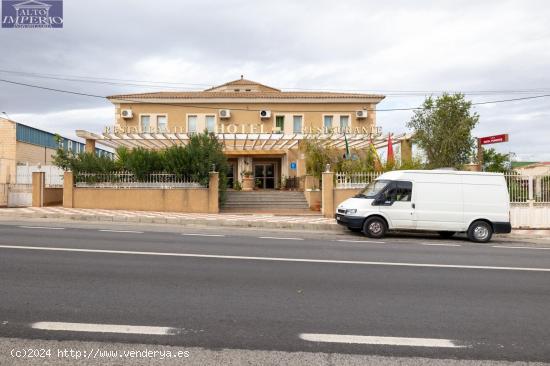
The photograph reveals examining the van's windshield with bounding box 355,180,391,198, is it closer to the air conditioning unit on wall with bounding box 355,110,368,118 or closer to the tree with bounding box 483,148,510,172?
the tree with bounding box 483,148,510,172

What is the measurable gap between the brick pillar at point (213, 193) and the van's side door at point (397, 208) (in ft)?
26.5

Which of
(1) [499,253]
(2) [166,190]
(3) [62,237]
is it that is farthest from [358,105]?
(3) [62,237]

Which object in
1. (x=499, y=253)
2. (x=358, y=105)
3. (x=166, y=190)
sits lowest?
(x=499, y=253)

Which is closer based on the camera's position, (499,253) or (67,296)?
(67,296)

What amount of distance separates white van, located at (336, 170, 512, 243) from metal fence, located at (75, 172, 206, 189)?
8607 mm

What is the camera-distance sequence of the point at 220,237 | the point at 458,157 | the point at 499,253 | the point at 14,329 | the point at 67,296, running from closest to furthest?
the point at 14,329
the point at 67,296
the point at 499,253
the point at 220,237
the point at 458,157

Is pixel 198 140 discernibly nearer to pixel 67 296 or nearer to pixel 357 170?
pixel 357 170

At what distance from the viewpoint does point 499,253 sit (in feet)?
34.4

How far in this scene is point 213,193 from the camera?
1928cm

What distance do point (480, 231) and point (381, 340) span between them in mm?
10825

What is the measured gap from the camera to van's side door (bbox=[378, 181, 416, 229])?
13.6m

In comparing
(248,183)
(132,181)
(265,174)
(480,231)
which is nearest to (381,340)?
(480,231)

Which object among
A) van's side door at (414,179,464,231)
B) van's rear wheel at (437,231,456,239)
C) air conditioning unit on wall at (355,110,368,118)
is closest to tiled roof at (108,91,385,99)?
air conditioning unit on wall at (355,110,368,118)

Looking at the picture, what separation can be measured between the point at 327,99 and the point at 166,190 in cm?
1638
